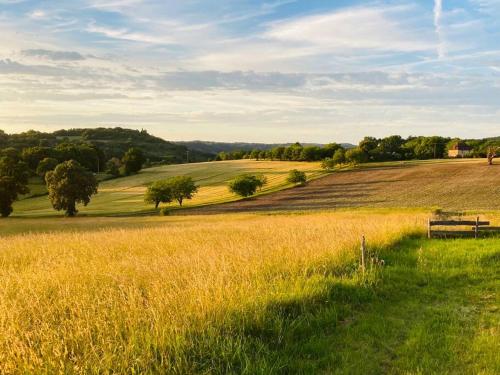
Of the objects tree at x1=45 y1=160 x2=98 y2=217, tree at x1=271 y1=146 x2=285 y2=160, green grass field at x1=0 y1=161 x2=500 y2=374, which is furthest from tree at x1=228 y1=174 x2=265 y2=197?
green grass field at x1=0 y1=161 x2=500 y2=374

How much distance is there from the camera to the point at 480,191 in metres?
→ 62.4

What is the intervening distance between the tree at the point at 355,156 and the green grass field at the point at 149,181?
8516 mm

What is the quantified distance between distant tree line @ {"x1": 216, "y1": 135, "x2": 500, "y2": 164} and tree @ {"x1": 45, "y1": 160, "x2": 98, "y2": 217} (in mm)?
60370

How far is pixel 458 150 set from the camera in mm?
133875

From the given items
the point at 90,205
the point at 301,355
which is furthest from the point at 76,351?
the point at 90,205

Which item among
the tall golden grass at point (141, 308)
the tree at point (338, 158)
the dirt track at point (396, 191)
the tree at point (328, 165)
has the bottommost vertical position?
the dirt track at point (396, 191)

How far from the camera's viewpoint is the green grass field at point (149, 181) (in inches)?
2953

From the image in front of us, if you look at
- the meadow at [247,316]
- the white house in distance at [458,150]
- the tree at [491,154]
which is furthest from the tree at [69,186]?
the white house in distance at [458,150]

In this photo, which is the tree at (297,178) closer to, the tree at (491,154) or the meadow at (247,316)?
the tree at (491,154)

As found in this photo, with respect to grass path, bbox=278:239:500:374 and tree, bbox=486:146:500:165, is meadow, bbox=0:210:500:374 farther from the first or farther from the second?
tree, bbox=486:146:500:165

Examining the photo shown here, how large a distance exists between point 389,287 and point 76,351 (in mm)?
7252

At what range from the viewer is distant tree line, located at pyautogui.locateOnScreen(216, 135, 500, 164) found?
108 metres

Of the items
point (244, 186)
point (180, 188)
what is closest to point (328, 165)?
point (244, 186)

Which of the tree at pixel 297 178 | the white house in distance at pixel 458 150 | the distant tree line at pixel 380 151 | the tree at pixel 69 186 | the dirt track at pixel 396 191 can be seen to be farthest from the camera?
the white house in distance at pixel 458 150
